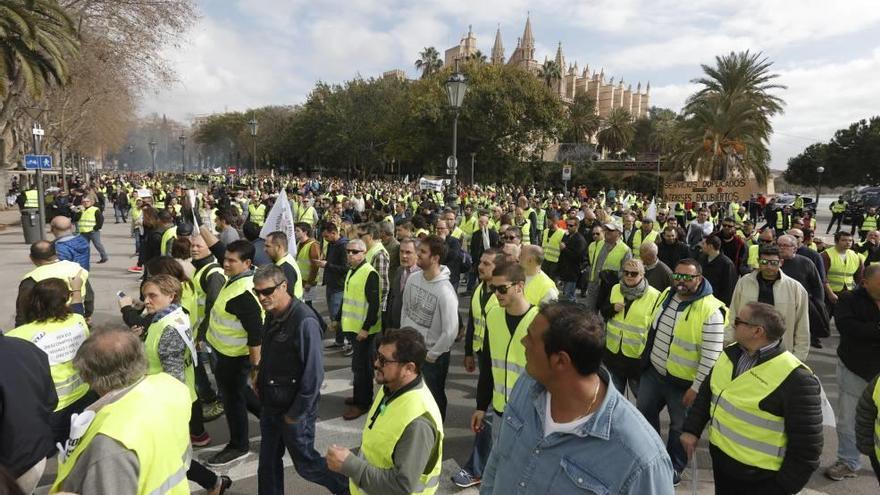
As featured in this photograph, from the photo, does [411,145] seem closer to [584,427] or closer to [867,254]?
[867,254]

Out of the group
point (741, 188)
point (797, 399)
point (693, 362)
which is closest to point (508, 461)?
point (797, 399)

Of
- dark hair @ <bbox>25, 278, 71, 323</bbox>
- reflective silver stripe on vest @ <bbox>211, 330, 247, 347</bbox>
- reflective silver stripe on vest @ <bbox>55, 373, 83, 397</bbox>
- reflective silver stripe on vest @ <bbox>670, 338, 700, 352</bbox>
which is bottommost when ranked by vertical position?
reflective silver stripe on vest @ <bbox>55, 373, 83, 397</bbox>

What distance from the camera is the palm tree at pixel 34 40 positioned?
15945mm

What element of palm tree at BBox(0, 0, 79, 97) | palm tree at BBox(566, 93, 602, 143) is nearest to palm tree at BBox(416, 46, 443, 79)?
palm tree at BBox(566, 93, 602, 143)

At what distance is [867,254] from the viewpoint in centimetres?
923

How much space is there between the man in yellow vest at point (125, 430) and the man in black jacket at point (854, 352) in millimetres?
4700

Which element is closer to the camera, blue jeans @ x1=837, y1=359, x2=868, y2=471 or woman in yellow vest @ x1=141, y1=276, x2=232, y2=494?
woman in yellow vest @ x1=141, y1=276, x2=232, y2=494

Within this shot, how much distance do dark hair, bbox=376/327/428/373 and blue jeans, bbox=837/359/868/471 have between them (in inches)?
151

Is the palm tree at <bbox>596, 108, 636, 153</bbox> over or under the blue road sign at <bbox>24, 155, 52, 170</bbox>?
over

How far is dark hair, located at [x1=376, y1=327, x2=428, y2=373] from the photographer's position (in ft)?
8.68

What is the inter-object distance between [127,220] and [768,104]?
35965 millimetres

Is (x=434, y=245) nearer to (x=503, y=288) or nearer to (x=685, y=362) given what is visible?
(x=503, y=288)

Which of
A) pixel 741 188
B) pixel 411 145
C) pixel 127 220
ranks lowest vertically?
pixel 127 220

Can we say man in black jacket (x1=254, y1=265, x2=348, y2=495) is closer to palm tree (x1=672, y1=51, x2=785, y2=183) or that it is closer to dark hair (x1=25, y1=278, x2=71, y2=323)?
dark hair (x1=25, y1=278, x2=71, y2=323)
